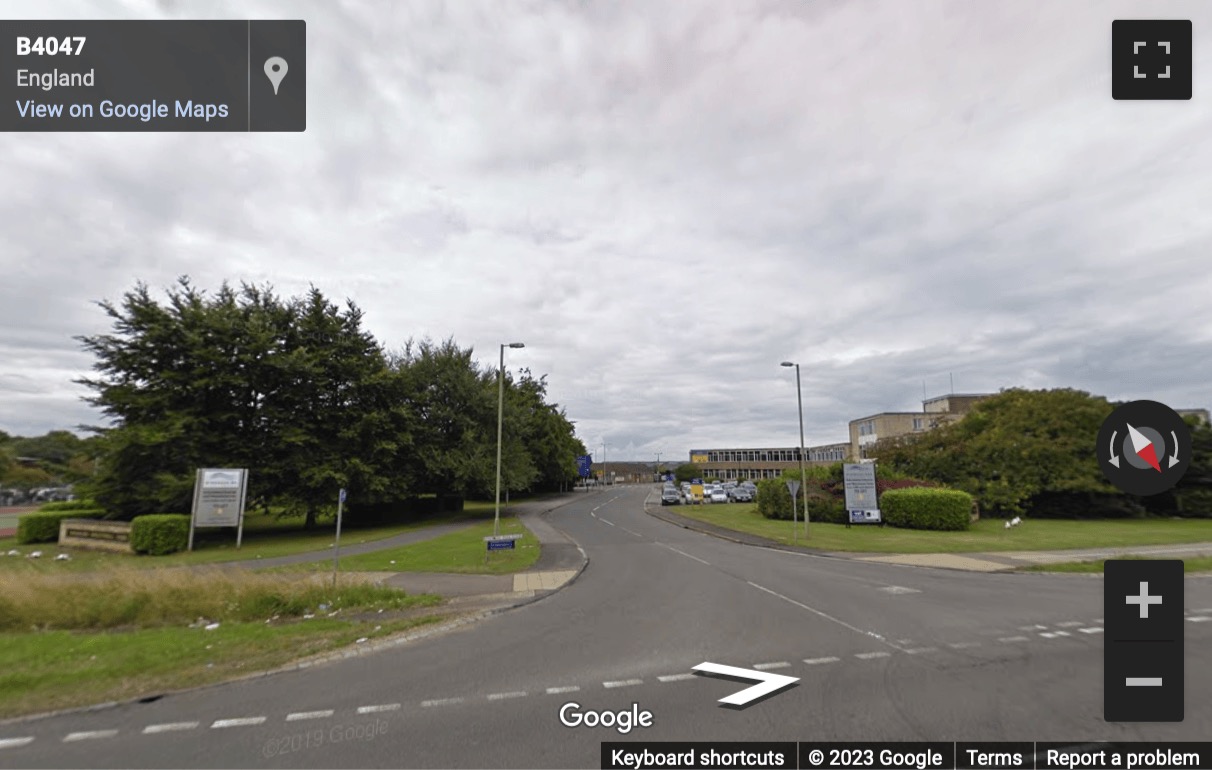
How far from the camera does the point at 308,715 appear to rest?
243 inches

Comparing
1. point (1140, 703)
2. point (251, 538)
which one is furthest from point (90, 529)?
point (1140, 703)

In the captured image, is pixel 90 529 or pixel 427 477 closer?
pixel 90 529

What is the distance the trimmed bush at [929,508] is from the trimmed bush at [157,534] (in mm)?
33950

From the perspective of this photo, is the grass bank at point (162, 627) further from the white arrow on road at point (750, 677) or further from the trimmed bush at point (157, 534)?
the trimmed bush at point (157, 534)

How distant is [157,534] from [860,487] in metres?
33.1

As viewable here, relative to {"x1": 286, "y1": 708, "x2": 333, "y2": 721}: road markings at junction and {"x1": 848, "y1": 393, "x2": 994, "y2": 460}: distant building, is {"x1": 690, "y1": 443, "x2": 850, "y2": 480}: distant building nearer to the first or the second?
{"x1": 848, "y1": 393, "x2": 994, "y2": 460}: distant building

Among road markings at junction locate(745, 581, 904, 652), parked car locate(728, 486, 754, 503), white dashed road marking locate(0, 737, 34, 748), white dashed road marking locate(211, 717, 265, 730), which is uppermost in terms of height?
white dashed road marking locate(211, 717, 265, 730)

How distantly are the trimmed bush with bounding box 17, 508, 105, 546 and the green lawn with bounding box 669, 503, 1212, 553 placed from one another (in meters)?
33.4

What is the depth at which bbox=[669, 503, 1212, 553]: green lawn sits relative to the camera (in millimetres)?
22906

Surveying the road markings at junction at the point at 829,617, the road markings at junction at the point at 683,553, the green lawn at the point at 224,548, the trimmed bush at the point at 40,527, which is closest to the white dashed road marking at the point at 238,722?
the road markings at junction at the point at 829,617

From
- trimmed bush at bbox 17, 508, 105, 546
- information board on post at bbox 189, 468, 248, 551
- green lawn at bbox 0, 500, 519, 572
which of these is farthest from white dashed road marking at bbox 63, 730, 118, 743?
trimmed bush at bbox 17, 508, 105, 546

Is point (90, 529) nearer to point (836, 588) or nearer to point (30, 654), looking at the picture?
point (30, 654)

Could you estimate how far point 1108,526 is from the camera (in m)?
31.7

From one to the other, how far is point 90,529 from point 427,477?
56.7ft
